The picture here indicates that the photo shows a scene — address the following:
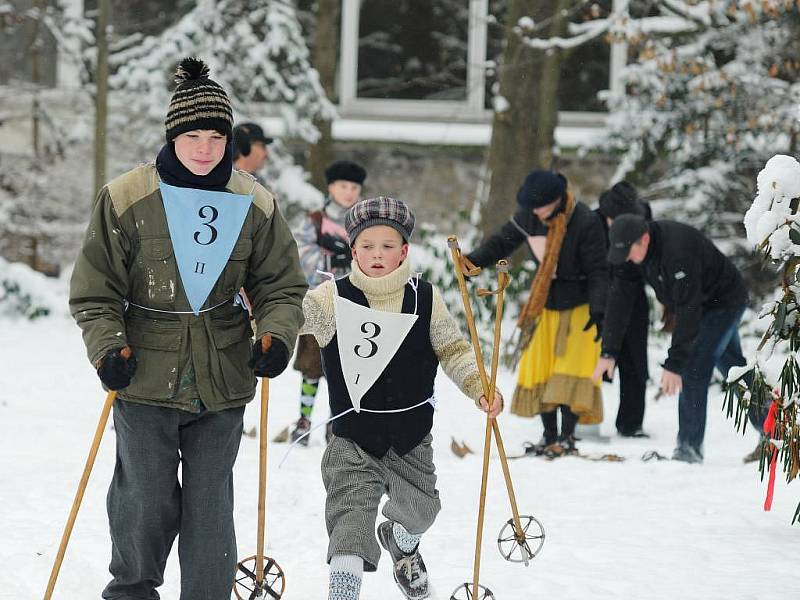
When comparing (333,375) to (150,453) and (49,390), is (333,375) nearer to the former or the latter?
(150,453)

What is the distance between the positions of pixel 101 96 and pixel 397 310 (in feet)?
28.3

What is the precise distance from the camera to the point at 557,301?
729 cm

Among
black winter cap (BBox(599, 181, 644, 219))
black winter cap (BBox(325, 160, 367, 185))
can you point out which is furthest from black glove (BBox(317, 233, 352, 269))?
black winter cap (BBox(599, 181, 644, 219))

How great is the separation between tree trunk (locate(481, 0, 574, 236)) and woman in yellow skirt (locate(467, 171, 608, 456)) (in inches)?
149

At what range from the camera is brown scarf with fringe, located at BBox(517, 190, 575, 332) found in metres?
7.09

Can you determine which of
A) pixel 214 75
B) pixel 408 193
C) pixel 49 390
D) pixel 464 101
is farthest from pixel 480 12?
pixel 49 390

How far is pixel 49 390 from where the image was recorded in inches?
341

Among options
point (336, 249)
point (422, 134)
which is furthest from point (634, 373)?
point (422, 134)

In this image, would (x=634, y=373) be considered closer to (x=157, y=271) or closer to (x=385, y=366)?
(x=385, y=366)

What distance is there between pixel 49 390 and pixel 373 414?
5140mm

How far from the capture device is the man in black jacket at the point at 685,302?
265 inches

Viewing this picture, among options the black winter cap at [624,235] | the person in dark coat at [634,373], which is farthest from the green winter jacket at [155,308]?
the person in dark coat at [634,373]

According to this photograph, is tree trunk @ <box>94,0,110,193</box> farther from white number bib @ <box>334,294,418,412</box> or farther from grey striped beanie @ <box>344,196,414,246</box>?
white number bib @ <box>334,294,418,412</box>

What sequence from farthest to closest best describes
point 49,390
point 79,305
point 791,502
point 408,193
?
point 408,193 → point 49,390 → point 791,502 → point 79,305
